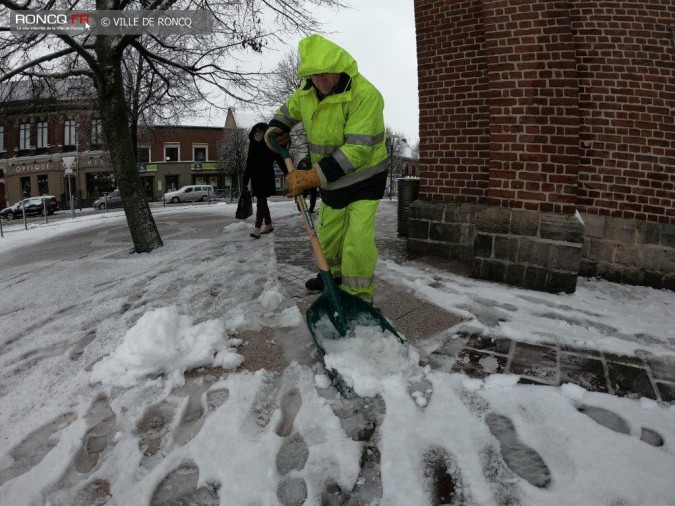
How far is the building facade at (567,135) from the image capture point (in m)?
3.52

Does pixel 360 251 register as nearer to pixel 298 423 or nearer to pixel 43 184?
pixel 298 423

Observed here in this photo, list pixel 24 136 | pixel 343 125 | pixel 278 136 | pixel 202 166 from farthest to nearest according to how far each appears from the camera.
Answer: pixel 202 166 < pixel 24 136 < pixel 278 136 < pixel 343 125

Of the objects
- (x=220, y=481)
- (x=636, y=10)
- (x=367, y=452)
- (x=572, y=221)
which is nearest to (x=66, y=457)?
(x=220, y=481)

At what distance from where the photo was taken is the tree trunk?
5828mm

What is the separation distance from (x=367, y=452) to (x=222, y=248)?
438cm

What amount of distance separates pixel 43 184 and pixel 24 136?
4.95m

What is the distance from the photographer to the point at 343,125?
2.63 m

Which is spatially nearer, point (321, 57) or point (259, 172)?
point (321, 57)

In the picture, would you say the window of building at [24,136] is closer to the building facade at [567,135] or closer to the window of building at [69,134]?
the window of building at [69,134]

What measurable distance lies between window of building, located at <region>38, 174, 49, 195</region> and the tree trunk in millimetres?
37412

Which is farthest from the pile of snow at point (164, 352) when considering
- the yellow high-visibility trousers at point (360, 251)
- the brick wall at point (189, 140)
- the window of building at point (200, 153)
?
the window of building at point (200, 153)

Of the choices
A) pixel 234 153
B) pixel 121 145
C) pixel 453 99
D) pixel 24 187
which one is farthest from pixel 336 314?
pixel 24 187

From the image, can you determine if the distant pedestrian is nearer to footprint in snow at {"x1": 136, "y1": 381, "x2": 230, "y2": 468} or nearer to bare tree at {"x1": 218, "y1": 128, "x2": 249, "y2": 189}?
footprint in snow at {"x1": 136, "y1": 381, "x2": 230, "y2": 468}

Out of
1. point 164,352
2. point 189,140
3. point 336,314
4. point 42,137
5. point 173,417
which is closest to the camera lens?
point 173,417
